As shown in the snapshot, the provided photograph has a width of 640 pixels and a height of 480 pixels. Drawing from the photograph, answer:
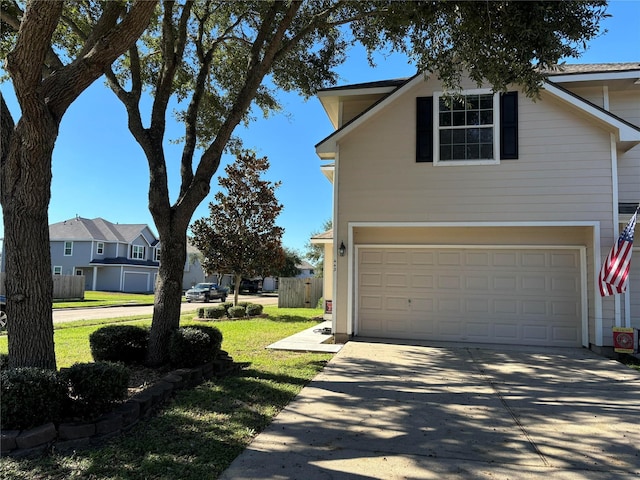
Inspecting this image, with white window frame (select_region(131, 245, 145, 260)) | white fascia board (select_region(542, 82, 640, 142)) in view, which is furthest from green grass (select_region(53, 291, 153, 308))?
white fascia board (select_region(542, 82, 640, 142))

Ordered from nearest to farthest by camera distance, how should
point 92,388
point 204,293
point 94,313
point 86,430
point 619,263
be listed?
1. point 86,430
2. point 92,388
3. point 619,263
4. point 94,313
5. point 204,293

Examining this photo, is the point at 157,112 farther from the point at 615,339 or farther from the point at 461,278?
the point at 615,339

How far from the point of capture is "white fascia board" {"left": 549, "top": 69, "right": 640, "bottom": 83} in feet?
32.3

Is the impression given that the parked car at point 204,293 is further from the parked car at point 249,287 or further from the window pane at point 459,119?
the window pane at point 459,119

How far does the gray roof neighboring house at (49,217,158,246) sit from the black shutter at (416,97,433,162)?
3833 cm

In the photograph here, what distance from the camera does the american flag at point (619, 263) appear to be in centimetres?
859

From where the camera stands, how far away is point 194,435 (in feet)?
14.7

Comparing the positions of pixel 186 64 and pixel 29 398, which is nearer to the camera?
pixel 29 398

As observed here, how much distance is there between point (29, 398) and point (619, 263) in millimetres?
9863

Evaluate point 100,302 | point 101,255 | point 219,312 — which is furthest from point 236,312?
point 101,255

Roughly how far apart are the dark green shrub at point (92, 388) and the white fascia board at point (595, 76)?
10480 millimetres

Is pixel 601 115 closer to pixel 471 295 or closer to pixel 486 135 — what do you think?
pixel 486 135

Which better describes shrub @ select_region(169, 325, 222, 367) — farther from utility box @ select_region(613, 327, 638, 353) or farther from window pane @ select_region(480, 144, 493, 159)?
utility box @ select_region(613, 327, 638, 353)

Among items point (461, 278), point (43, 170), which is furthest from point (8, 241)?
point (461, 278)
